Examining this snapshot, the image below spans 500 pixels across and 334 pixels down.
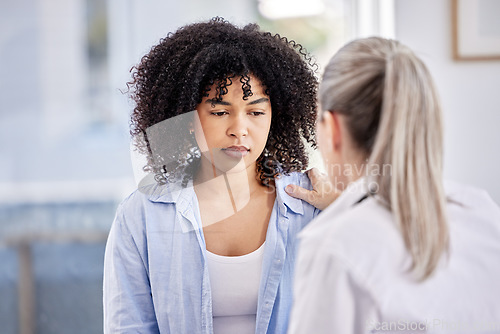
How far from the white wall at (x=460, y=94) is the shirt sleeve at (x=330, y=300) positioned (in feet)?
3.43

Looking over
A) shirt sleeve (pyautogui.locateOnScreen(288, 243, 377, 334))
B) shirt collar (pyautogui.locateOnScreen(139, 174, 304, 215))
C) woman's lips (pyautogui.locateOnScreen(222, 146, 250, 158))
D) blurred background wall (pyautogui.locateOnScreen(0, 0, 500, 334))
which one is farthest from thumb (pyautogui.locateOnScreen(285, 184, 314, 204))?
blurred background wall (pyautogui.locateOnScreen(0, 0, 500, 334))

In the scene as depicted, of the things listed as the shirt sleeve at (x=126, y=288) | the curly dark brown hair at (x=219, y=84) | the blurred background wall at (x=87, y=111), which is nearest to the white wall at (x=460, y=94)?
the blurred background wall at (x=87, y=111)

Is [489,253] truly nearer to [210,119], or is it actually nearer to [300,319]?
[300,319]

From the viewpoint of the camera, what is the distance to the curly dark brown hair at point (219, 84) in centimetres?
103

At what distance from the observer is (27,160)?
166 cm

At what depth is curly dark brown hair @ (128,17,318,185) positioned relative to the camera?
3.39 ft

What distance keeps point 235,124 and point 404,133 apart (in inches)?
16.9

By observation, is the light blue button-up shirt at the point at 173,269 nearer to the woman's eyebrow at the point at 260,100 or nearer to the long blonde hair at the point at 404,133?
the woman's eyebrow at the point at 260,100

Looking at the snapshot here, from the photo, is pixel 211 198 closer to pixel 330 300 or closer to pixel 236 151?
pixel 236 151

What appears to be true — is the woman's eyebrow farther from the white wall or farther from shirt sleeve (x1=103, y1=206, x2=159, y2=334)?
the white wall

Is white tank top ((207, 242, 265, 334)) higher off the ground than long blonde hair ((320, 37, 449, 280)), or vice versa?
long blonde hair ((320, 37, 449, 280))

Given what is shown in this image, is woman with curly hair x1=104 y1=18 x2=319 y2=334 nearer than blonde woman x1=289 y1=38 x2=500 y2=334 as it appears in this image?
No

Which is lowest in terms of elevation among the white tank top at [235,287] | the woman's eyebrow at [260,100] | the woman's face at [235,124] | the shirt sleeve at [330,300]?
the white tank top at [235,287]

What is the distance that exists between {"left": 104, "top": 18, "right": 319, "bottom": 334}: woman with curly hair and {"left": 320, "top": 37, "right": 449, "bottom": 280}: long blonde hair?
36 cm
